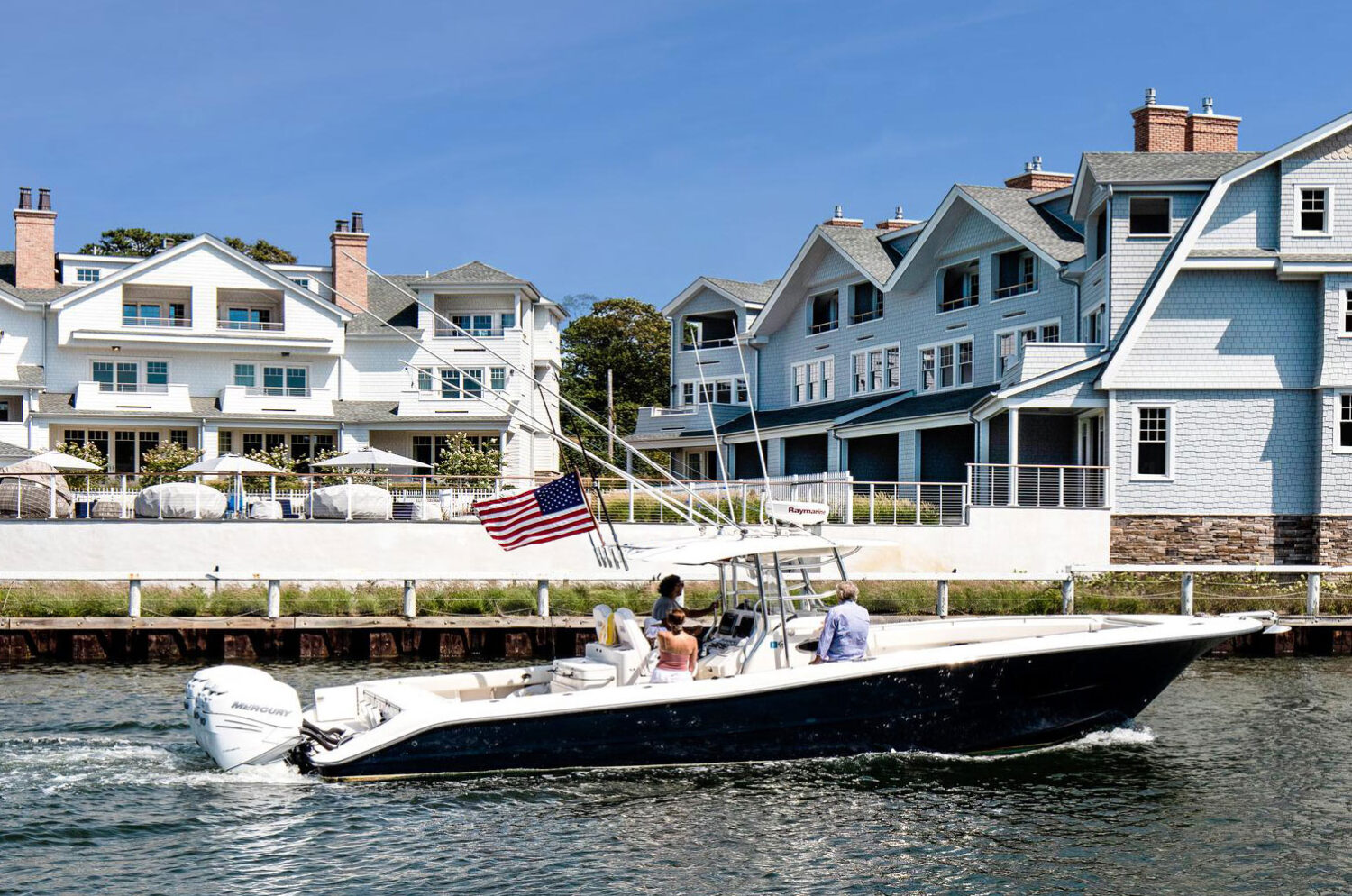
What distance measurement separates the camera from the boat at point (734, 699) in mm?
13828

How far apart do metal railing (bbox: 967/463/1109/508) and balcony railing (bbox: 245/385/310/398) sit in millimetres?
27812

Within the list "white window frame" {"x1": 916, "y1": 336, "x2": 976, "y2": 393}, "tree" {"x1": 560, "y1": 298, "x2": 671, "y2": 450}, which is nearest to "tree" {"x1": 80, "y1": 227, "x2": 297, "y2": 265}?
"tree" {"x1": 560, "y1": 298, "x2": 671, "y2": 450}

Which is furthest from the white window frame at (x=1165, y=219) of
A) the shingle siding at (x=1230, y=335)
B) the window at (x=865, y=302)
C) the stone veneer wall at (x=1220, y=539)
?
the window at (x=865, y=302)

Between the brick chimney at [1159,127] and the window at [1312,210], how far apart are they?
6.82 metres

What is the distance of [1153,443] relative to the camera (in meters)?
32.5

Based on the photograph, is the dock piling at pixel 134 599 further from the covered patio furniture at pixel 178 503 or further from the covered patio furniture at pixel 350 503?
the covered patio furniture at pixel 350 503

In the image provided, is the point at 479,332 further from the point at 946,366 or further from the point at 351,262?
the point at 946,366

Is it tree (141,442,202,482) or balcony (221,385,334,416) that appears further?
balcony (221,385,334,416)

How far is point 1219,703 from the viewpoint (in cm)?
1898

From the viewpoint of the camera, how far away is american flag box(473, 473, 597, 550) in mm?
15789

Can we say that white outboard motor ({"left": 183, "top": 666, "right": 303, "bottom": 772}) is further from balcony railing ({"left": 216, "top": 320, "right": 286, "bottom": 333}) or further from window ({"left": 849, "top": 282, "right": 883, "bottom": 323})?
balcony railing ({"left": 216, "top": 320, "right": 286, "bottom": 333})

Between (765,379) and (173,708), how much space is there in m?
34.9

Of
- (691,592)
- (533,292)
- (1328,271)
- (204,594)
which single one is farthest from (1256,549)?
(533,292)

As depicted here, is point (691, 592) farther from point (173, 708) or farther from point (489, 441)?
point (489, 441)
